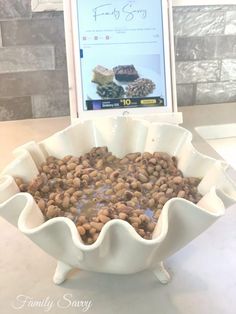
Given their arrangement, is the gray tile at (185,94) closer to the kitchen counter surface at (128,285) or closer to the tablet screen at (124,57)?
the tablet screen at (124,57)

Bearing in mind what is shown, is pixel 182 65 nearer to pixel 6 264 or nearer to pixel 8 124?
pixel 8 124

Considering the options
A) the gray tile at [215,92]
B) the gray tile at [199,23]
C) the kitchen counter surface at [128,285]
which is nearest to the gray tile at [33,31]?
the gray tile at [199,23]

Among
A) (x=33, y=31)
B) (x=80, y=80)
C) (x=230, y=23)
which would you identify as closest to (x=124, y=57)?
(x=80, y=80)

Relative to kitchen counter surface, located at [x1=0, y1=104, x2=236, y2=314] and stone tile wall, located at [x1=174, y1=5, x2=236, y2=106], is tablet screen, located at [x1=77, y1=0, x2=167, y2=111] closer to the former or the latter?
stone tile wall, located at [x1=174, y1=5, x2=236, y2=106]

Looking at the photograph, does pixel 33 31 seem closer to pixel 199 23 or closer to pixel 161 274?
pixel 199 23

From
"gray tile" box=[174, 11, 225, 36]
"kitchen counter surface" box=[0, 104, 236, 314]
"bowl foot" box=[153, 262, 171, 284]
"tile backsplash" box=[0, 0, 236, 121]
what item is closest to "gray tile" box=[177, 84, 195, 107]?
"tile backsplash" box=[0, 0, 236, 121]

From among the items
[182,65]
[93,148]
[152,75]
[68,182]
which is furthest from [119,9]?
[68,182]
